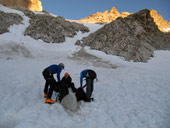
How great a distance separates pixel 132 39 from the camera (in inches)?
1031

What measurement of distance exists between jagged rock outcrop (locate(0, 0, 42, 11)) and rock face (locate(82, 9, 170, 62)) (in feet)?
209

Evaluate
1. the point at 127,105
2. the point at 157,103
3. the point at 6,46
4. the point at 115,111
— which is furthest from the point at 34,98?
the point at 6,46

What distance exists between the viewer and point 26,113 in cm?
455

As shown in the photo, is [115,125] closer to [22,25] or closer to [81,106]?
[81,106]

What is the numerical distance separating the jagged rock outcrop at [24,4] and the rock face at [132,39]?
6359 cm

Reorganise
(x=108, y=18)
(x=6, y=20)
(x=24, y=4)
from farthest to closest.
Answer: (x=108, y=18), (x=24, y=4), (x=6, y=20)

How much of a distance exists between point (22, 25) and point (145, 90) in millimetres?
34963

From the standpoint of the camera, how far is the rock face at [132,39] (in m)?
23.9

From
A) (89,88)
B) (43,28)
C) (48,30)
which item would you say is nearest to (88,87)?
(89,88)

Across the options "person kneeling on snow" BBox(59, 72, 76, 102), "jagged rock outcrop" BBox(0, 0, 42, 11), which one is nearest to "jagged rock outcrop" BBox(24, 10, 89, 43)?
"person kneeling on snow" BBox(59, 72, 76, 102)

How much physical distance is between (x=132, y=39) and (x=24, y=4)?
248 ft

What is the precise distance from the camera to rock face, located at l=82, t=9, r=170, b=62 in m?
23.9

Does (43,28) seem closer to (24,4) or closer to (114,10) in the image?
(24,4)

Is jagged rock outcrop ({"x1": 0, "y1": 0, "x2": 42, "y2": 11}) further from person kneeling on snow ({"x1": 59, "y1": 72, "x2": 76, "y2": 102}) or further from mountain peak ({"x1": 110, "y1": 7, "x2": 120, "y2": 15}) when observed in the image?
person kneeling on snow ({"x1": 59, "y1": 72, "x2": 76, "y2": 102})
